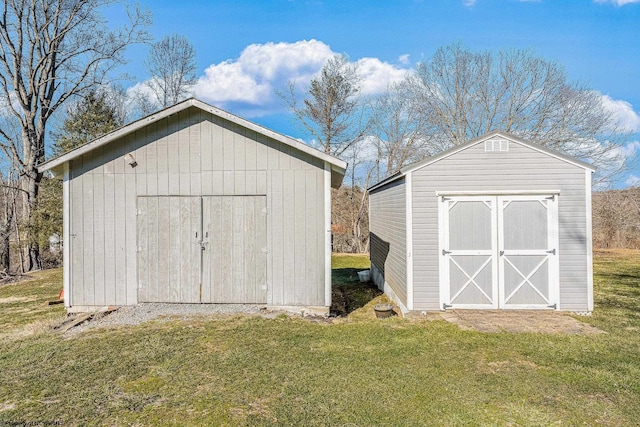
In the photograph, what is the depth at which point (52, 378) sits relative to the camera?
3.77 meters

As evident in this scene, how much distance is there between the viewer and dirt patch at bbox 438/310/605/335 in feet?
17.5

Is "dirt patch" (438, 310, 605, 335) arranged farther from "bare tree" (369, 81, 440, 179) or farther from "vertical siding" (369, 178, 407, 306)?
"bare tree" (369, 81, 440, 179)

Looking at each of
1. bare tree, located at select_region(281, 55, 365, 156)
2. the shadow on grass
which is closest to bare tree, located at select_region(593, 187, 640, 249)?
bare tree, located at select_region(281, 55, 365, 156)

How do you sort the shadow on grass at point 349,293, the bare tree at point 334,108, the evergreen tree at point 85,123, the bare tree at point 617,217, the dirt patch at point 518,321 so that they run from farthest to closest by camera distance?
1. the bare tree at point 334,108
2. the bare tree at point 617,217
3. the evergreen tree at point 85,123
4. the shadow on grass at point 349,293
5. the dirt patch at point 518,321

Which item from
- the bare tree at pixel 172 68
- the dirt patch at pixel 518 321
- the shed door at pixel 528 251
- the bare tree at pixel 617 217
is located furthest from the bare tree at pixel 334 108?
the dirt patch at pixel 518 321

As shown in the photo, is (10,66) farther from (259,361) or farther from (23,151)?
(259,361)

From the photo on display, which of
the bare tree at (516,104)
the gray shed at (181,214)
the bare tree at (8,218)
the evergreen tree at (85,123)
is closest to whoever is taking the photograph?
the gray shed at (181,214)

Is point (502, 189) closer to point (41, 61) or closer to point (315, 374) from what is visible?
point (315, 374)

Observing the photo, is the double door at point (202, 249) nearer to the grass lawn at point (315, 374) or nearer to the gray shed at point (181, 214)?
the gray shed at point (181, 214)

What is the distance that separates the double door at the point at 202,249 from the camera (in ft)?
21.3

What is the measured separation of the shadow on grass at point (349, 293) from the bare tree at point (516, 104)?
12234 mm

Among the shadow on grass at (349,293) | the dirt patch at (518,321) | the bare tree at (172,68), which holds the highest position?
the bare tree at (172,68)

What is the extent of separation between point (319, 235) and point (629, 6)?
1439 centimetres

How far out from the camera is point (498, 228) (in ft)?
21.0
